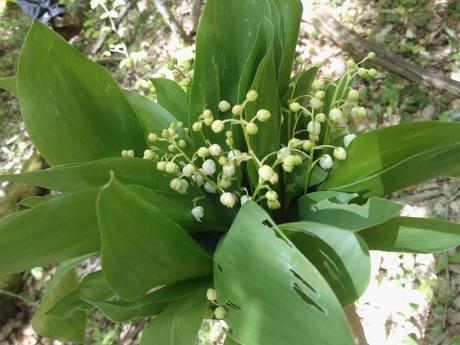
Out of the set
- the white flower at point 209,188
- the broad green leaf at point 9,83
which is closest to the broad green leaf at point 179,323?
the white flower at point 209,188

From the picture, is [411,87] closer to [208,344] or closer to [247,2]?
[208,344]

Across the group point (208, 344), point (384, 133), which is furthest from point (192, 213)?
point (208, 344)

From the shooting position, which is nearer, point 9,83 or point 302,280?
point 302,280

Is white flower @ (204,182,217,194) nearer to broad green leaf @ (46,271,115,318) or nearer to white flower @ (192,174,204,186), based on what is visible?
white flower @ (192,174,204,186)

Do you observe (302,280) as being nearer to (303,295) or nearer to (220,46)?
(303,295)

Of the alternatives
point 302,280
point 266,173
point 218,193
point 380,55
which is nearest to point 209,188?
point 218,193
